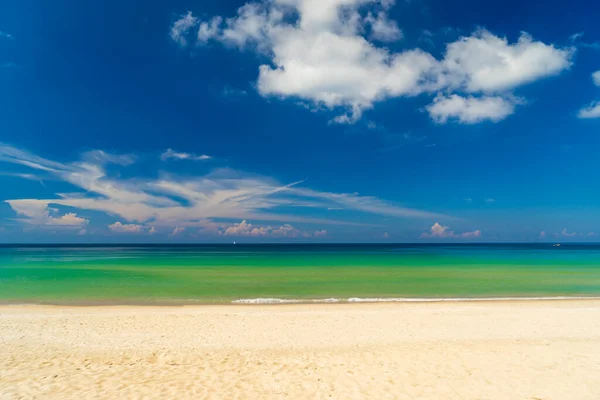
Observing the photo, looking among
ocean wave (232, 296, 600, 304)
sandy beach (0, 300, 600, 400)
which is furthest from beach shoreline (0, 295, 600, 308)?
sandy beach (0, 300, 600, 400)

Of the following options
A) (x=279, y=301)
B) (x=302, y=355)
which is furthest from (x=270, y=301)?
(x=302, y=355)

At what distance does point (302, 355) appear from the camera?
1101 centimetres

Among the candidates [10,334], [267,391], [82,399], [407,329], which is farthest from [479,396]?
[10,334]

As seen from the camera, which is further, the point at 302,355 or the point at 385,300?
the point at 385,300

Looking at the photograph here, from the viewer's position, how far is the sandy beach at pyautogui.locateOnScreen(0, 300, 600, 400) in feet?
27.6

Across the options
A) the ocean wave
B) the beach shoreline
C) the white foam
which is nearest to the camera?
the beach shoreline

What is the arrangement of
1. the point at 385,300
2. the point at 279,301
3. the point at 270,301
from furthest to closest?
the point at 385,300
the point at 279,301
the point at 270,301

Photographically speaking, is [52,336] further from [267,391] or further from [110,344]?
[267,391]

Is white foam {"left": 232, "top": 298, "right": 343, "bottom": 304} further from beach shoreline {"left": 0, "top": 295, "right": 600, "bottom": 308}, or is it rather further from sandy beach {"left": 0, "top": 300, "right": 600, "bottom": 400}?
sandy beach {"left": 0, "top": 300, "right": 600, "bottom": 400}

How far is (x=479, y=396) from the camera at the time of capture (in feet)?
26.6

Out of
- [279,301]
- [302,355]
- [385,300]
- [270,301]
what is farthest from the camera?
[385,300]

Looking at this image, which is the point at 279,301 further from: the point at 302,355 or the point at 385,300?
the point at 302,355

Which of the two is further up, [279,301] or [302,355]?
[302,355]

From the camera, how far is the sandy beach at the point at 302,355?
841cm
